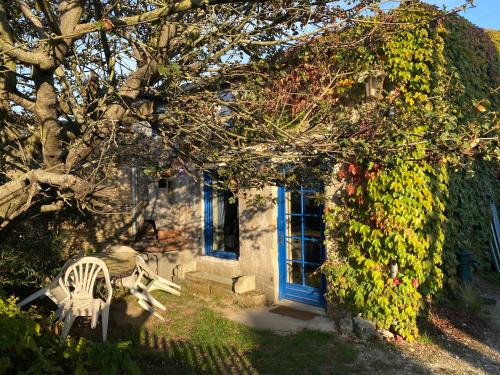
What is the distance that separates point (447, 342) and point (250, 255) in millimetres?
3561

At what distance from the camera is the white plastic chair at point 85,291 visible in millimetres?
5633

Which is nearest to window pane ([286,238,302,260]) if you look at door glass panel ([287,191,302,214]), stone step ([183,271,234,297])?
door glass panel ([287,191,302,214])

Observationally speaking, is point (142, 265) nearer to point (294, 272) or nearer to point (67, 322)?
point (67, 322)

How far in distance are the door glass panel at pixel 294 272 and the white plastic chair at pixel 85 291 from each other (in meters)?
3.25

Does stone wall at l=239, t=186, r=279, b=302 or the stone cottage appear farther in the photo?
stone wall at l=239, t=186, r=279, b=302

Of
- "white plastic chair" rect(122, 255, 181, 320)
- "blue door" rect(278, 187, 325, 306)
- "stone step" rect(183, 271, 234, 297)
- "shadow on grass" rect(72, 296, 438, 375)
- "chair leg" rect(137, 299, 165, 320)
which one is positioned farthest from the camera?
"stone step" rect(183, 271, 234, 297)

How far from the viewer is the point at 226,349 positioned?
218 inches

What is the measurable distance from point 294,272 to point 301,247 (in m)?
0.50

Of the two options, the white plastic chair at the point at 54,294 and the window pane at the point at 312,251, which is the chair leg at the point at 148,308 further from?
the window pane at the point at 312,251

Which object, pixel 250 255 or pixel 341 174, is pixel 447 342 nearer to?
pixel 341 174

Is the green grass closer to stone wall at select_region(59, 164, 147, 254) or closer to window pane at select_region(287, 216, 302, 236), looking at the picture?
window pane at select_region(287, 216, 302, 236)

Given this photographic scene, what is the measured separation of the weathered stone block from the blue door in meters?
0.57

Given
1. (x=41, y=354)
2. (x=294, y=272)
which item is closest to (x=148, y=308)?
(x=294, y=272)

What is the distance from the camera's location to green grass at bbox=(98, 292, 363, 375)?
4.96 metres
